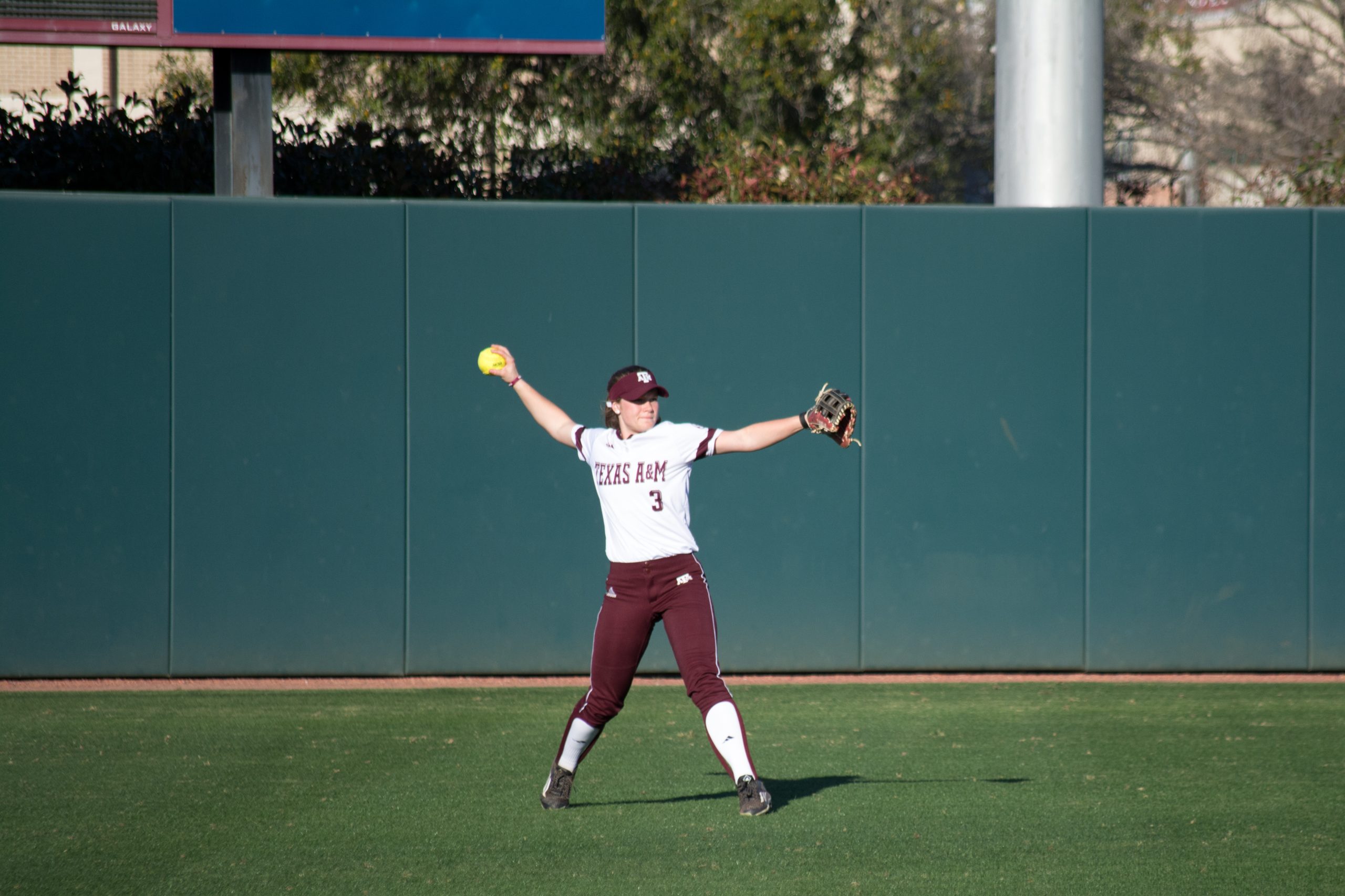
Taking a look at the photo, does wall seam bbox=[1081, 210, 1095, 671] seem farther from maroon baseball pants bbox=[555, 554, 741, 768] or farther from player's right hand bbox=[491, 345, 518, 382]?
player's right hand bbox=[491, 345, 518, 382]

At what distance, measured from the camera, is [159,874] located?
168 inches

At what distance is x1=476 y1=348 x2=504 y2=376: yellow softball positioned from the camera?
5148mm

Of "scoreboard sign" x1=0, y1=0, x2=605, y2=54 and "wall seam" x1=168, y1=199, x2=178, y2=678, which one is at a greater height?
"scoreboard sign" x1=0, y1=0, x2=605, y2=54

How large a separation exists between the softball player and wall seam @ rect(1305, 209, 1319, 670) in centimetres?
479

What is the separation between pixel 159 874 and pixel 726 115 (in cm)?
1286

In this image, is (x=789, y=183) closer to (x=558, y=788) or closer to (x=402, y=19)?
(x=402, y=19)

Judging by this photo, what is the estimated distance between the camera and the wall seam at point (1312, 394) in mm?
8109

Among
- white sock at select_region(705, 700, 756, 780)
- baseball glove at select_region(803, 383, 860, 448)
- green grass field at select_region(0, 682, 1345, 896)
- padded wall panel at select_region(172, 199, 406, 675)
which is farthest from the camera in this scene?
padded wall panel at select_region(172, 199, 406, 675)

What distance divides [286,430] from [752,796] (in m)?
4.29

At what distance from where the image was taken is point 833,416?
186 inches

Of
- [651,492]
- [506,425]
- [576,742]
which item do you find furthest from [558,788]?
[506,425]

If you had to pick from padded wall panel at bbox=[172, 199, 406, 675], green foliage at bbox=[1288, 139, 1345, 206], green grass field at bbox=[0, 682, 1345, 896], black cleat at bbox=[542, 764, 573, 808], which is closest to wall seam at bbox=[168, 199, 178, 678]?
padded wall panel at bbox=[172, 199, 406, 675]

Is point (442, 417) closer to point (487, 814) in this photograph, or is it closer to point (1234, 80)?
point (487, 814)

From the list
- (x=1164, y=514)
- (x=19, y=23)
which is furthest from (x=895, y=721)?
(x=19, y=23)
